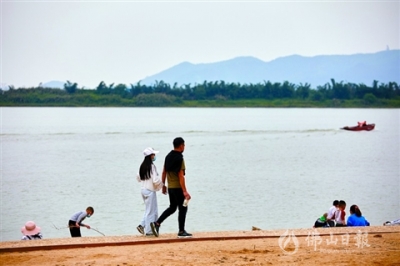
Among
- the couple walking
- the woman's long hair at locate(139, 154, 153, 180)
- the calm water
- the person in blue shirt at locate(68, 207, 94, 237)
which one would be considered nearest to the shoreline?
the couple walking

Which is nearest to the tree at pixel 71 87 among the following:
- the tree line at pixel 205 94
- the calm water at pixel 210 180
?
the tree line at pixel 205 94

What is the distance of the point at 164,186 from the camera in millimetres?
10180

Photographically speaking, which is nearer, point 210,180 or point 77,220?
point 77,220

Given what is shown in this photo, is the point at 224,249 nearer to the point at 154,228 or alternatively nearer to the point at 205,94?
the point at 154,228

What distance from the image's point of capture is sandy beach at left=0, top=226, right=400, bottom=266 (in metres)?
8.70

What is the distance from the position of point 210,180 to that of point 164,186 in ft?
74.2

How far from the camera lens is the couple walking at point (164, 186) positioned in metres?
9.86

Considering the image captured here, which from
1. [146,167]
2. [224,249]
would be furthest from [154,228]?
[224,249]

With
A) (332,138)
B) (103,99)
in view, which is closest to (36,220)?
(332,138)

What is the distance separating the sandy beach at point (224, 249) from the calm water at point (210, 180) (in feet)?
30.1

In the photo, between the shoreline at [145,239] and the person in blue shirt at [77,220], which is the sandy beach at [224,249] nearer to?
the shoreline at [145,239]

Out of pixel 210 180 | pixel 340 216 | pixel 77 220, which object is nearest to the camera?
pixel 77 220

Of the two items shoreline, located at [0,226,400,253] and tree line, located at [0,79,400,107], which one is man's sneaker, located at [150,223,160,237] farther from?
tree line, located at [0,79,400,107]

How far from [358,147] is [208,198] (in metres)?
33.3
